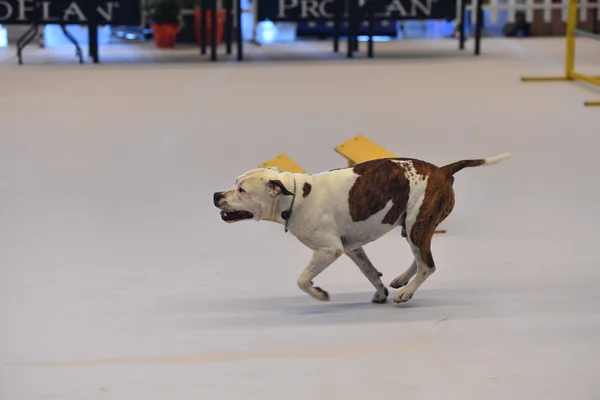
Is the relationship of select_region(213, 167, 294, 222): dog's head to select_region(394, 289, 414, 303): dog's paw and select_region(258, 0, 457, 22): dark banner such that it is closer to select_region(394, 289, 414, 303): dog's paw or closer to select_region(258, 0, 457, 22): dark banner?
select_region(394, 289, 414, 303): dog's paw

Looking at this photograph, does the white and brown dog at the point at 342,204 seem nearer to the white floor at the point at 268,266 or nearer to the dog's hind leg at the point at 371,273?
the dog's hind leg at the point at 371,273

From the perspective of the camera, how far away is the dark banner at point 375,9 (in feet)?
33.0

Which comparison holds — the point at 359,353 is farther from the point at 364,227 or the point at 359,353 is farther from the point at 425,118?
the point at 425,118

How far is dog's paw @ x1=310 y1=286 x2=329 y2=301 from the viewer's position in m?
2.74

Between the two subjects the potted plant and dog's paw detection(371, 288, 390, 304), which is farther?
the potted plant

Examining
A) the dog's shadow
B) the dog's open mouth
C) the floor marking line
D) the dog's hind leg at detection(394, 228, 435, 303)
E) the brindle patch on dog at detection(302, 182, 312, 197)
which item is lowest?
the floor marking line

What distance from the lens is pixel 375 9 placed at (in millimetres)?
10141

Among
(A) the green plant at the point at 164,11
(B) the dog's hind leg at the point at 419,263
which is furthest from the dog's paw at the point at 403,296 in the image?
(A) the green plant at the point at 164,11

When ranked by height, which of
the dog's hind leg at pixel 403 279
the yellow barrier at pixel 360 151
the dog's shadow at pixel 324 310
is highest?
the yellow barrier at pixel 360 151

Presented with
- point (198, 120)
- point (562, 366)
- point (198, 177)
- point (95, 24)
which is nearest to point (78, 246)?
point (198, 177)

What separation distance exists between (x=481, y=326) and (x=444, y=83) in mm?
5741

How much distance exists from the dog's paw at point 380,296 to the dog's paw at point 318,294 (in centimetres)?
15

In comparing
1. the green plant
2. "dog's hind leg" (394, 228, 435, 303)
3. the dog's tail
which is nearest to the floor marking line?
"dog's hind leg" (394, 228, 435, 303)

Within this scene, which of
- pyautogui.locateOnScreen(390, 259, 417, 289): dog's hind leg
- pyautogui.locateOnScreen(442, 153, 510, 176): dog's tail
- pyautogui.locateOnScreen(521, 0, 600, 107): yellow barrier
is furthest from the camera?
pyautogui.locateOnScreen(521, 0, 600, 107): yellow barrier
